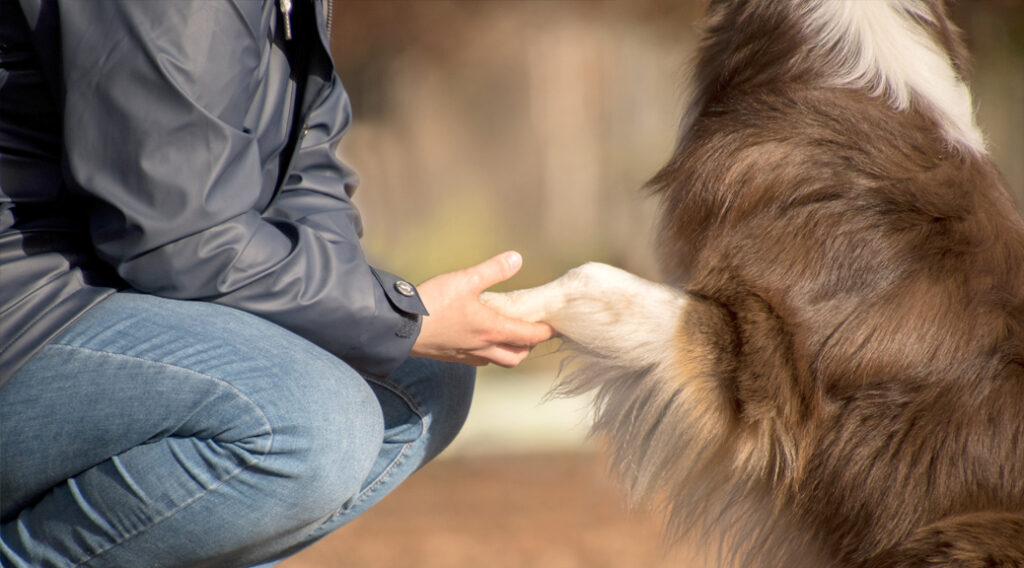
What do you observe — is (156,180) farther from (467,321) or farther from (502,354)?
(502,354)

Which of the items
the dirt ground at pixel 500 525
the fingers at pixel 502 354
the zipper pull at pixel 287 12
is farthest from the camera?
the dirt ground at pixel 500 525

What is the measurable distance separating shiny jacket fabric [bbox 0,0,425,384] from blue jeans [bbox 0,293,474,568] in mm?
54

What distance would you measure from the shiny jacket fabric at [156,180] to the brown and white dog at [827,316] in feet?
1.50

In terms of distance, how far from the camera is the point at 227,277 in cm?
147

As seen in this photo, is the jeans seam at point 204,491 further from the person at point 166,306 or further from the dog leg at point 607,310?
the dog leg at point 607,310

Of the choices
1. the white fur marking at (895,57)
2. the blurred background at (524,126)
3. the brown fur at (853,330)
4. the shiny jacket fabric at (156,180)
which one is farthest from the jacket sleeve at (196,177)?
the blurred background at (524,126)

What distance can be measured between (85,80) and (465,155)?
4.01 metres

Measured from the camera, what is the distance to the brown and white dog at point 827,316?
167 cm

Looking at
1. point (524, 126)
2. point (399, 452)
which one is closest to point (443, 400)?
point (399, 452)

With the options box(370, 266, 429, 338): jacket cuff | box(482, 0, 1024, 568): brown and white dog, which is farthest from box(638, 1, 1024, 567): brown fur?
box(370, 266, 429, 338): jacket cuff

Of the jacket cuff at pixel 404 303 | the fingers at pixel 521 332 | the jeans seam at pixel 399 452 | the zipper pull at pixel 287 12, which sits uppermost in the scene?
the zipper pull at pixel 287 12

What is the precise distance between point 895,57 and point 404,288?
1171mm

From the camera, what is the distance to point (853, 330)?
1750 millimetres

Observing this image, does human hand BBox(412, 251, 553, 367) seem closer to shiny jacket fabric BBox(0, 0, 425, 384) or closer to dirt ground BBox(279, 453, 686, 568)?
shiny jacket fabric BBox(0, 0, 425, 384)
